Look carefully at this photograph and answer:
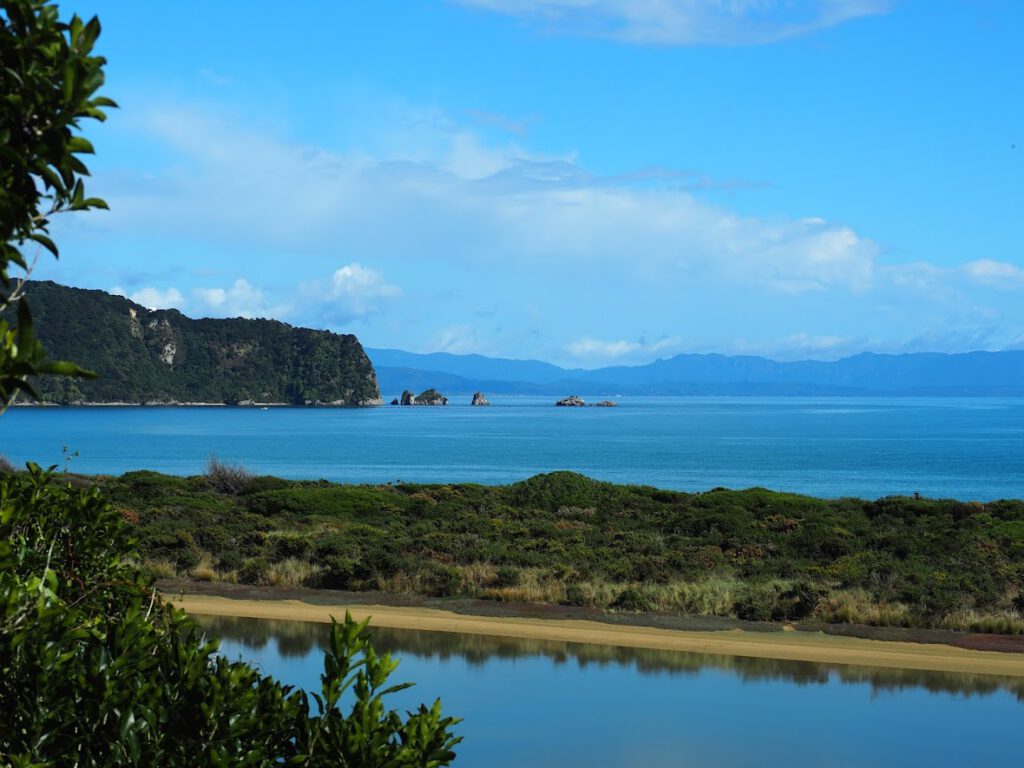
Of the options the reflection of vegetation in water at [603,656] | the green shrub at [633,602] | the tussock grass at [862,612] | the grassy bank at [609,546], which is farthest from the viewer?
the grassy bank at [609,546]

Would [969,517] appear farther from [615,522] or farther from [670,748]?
[670,748]

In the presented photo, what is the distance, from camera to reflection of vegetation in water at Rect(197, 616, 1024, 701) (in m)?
17.7

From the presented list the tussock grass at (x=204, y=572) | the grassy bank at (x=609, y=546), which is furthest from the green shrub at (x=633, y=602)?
the tussock grass at (x=204, y=572)

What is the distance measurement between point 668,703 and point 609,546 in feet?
54.6

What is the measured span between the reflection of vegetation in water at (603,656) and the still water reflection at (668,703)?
0.12ft

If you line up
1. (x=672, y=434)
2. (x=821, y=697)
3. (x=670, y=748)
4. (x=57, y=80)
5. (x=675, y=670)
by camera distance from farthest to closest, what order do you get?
(x=672, y=434)
(x=675, y=670)
(x=821, y=697)
(x=670, y=748)
(x=57, y=80)

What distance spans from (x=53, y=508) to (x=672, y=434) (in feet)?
511

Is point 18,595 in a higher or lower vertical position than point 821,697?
higher

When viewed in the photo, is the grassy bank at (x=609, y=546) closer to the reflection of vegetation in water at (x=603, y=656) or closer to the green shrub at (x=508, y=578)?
the green shrub at (x=508, y=578)

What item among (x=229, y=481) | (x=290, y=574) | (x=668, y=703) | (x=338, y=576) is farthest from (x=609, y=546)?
(x=229, y=481)

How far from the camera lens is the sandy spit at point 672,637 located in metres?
19.3

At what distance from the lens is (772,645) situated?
2038cm

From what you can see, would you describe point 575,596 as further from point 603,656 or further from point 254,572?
point 254,572

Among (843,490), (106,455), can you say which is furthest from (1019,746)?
(106,455)
